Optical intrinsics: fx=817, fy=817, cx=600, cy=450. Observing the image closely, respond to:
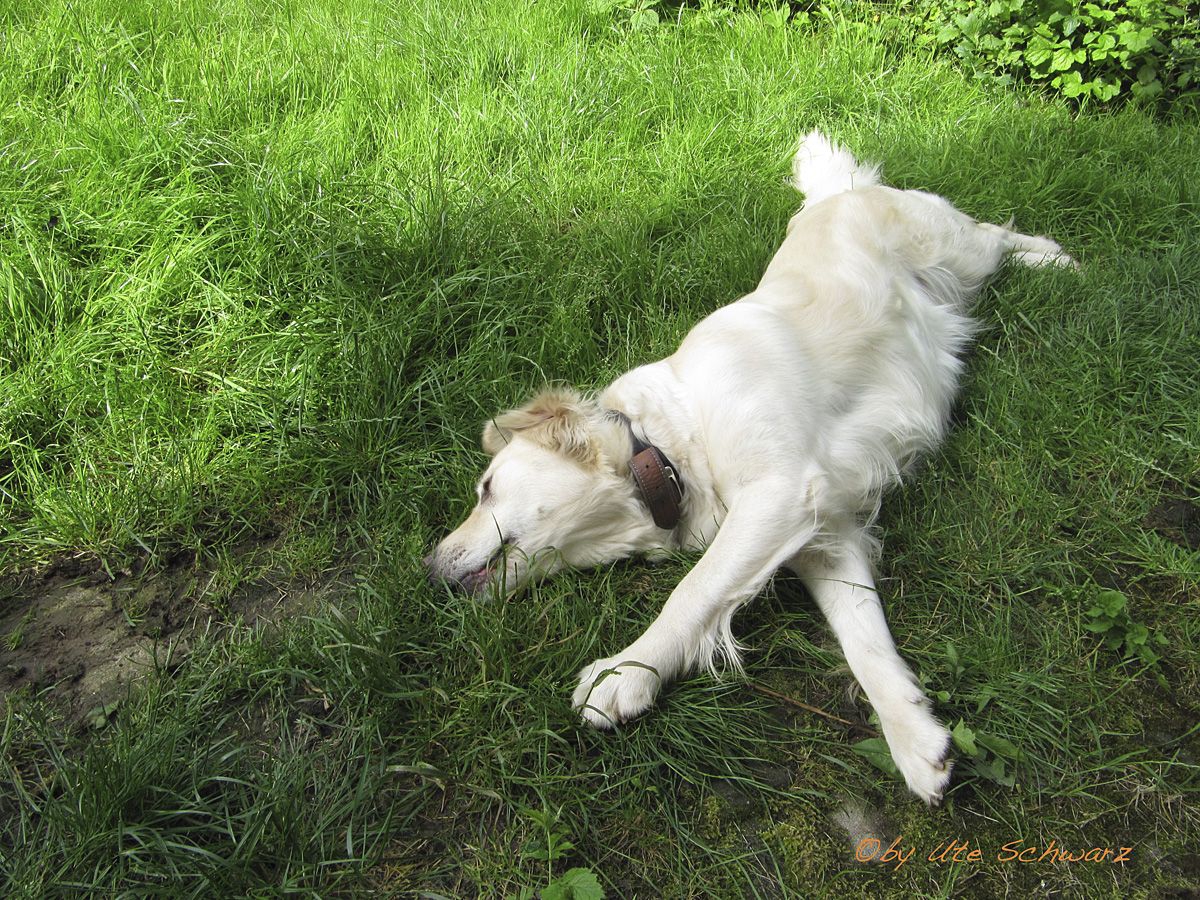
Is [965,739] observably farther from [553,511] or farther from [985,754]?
[553,511]

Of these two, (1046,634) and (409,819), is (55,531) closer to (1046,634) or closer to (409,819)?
(409,819)

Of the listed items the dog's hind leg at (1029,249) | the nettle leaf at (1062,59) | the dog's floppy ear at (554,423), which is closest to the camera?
the dog's floppy ear at (554,423)

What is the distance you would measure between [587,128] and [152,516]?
9.31 feet

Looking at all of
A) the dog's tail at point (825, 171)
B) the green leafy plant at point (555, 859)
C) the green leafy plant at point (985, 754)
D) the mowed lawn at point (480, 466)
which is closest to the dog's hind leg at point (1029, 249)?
the mowed lawn at point (480, 466)

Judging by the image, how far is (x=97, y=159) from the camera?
351 centimetres

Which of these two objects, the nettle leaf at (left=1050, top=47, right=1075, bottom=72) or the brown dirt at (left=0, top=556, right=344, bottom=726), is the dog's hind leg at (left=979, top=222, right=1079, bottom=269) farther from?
the brown dirt at (left=0, top=556, right=344, bottom=726)

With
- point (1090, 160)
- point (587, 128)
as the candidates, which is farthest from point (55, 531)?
point (1090, 160)

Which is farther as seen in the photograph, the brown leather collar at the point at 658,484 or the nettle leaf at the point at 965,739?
the brown leather collar at the point at 658,484

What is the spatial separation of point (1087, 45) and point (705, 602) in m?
4.16

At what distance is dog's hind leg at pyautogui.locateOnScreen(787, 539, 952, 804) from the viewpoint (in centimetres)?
206

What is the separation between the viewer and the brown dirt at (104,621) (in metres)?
2.34

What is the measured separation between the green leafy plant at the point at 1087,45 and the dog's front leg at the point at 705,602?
3.58 m

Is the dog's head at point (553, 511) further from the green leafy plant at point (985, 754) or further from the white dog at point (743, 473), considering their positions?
the green leafy plant at point (985, 754)

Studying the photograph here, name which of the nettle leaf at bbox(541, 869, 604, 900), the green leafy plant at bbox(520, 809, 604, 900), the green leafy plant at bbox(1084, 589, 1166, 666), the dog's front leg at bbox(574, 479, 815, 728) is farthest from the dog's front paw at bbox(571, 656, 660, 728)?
the green leafy plant at bbox(1084, 589, 1166, 666)
